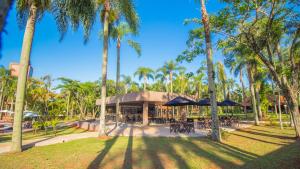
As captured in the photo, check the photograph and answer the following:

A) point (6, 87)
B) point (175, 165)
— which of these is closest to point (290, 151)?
point (175, 165)

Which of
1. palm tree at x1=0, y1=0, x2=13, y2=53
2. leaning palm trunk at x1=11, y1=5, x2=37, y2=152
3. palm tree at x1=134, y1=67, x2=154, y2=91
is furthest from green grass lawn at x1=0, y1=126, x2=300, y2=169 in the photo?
palm tree at x1=134, y1=67, x2=154, y2=91

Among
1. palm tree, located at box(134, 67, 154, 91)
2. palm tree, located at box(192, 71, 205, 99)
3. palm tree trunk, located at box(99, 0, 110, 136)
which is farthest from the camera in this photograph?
palm tree, located at box(192, 71, 205, 99)

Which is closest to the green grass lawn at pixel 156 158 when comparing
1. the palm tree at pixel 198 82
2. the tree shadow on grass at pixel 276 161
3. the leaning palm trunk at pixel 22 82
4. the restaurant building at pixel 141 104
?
the tree shadow on grass at pixel 276 161

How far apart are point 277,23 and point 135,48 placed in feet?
48.7

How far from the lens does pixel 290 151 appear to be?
7.39 metres

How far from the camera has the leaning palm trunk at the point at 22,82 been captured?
7711mm

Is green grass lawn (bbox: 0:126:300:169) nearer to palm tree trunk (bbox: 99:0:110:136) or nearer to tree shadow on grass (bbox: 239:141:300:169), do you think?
tree shadow on grass (bbox: 239:141:300:169)

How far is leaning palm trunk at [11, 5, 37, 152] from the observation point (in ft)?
25.3

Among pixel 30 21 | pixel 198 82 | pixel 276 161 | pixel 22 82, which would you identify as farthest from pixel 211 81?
pixel 198 82

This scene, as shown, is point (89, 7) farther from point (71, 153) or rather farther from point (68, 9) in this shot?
point (71, 153)

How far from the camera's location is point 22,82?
316 inches

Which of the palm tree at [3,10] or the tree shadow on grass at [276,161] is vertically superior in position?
the palm tree at [3,10]

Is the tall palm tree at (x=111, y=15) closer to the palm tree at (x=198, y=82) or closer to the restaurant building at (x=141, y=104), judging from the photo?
the restaurant building at (x=141, y=104)

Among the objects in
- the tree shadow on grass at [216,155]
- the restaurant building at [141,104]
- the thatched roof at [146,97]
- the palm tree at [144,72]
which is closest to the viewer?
the tree shadow on grass at [216,155]
